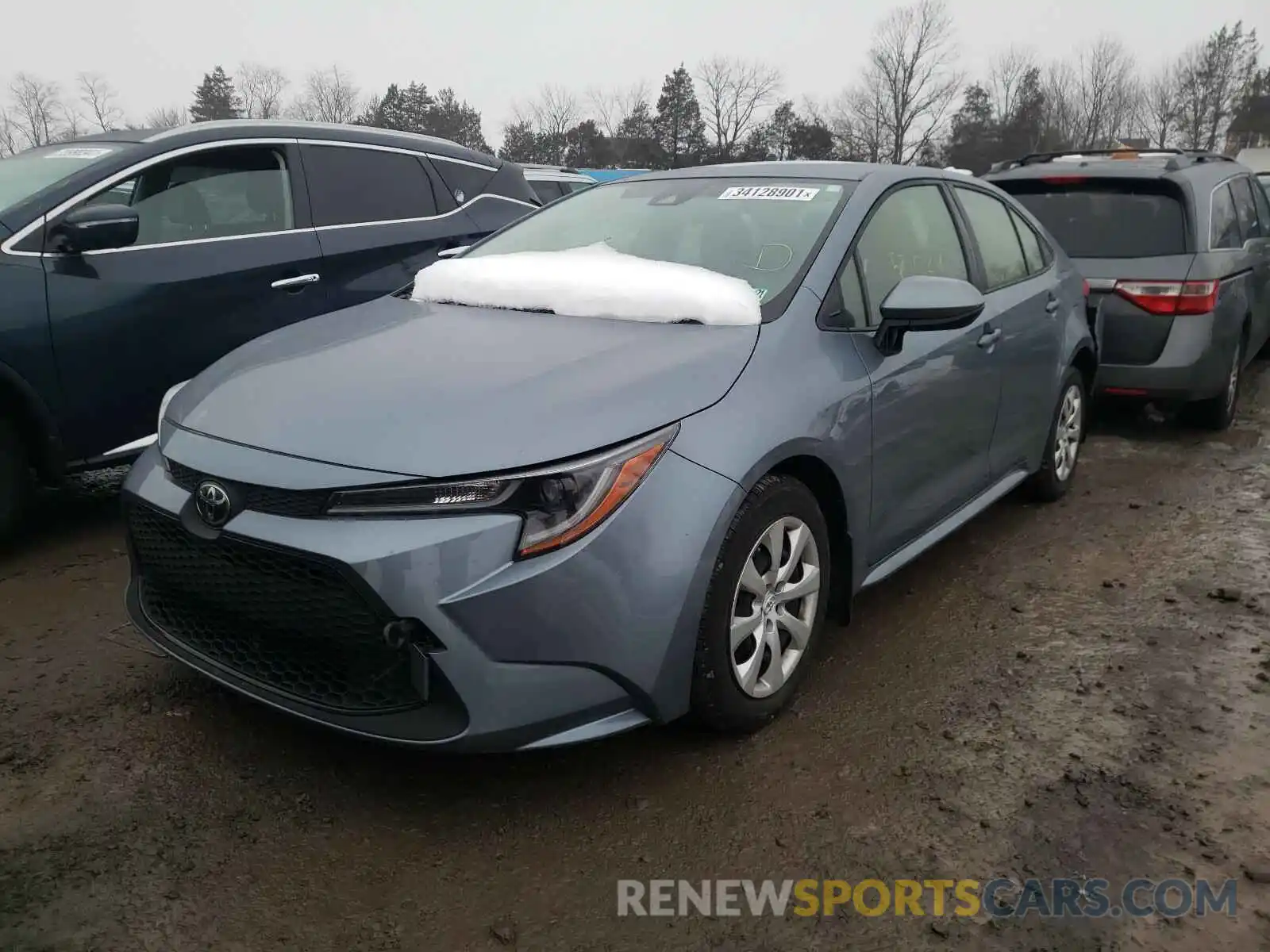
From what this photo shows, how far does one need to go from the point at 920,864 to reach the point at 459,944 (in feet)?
3.44

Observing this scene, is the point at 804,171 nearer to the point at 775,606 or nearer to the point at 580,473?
the point at 775,606

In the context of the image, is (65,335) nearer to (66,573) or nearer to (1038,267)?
(66,573)

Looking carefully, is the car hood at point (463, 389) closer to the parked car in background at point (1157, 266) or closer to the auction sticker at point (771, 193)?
the auction sticker at point (771, 193)

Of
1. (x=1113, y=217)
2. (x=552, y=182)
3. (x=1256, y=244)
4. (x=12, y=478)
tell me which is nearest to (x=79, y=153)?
(x=12, y=478)

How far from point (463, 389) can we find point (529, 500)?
40cm

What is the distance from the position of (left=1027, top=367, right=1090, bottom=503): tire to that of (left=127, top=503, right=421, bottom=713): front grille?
3.39 m

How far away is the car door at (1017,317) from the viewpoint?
392cm

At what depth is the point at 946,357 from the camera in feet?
11.2

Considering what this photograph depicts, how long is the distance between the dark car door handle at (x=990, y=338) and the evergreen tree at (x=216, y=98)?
229 feet

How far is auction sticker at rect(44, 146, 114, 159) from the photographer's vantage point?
4.32 meters

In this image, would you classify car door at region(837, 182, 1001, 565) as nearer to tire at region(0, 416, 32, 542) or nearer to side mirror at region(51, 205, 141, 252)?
side mirror at region(51, 205, 141, 252)

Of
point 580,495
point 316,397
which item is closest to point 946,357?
point 580,495

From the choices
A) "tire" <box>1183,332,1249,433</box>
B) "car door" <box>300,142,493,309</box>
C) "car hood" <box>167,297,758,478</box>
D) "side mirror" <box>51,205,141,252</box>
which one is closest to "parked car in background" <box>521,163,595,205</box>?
"car door" <box>300,142,493,309</box>

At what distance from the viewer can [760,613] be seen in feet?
8.69
